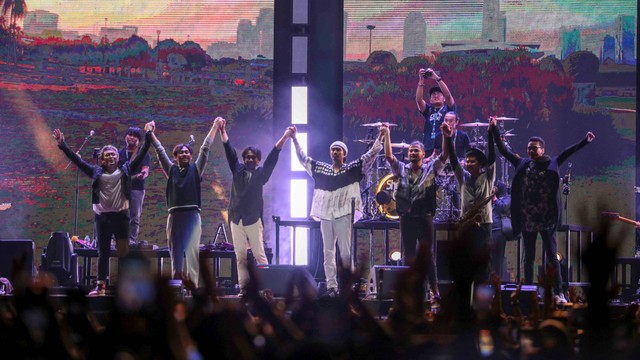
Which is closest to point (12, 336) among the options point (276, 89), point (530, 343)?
point (530, 343)

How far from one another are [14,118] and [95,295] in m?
5.66

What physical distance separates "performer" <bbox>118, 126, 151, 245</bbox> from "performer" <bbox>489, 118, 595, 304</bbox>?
3.78 metres

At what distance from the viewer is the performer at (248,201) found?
9164 mm

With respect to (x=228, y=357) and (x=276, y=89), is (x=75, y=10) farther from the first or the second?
(x=228, y=357)

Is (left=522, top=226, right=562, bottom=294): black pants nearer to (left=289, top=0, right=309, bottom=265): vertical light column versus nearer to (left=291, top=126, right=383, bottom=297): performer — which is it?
(left=291, top=126, right=383, bottom=297): performer

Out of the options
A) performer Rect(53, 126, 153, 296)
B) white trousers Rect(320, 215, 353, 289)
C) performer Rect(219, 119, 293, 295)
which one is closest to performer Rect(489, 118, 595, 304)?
white trousers Rect(320, 215, 353, 289)

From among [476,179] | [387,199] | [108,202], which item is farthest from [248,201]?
[476,179]

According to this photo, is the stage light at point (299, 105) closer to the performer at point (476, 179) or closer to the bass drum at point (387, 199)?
the bass drum at point (387, 199)

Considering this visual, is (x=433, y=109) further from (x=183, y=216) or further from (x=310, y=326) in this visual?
(x=310, y=326)

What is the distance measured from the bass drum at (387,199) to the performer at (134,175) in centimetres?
255

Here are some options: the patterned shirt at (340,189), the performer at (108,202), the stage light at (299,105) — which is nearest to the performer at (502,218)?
the patterned shirt at (340,189)

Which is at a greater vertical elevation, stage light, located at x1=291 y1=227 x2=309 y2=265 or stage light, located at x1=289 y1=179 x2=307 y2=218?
stage light, located at x1=289 y1=179 x2=307 y2=218

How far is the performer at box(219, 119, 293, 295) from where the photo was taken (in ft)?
30.1

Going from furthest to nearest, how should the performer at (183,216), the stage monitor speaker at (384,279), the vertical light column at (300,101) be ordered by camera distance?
1. the vertical light column at (300,101)
2. the performer at (183,216)
3. the stage monitor speaker at (384,279)
